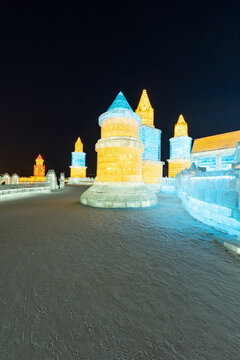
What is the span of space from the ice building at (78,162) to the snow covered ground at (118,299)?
3490 centimetres

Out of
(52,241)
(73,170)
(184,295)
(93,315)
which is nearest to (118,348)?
(93,315)

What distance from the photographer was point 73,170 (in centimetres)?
3872

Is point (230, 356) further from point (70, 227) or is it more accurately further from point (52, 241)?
point (70, 227)

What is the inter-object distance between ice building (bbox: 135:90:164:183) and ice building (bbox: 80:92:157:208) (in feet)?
Result: 38.4

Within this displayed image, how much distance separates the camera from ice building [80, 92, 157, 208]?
9.58m

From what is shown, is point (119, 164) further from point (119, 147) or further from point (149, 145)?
point (149, 145)

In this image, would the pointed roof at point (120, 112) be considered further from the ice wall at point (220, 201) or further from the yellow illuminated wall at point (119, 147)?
→ the ice wall at point (220, 201)

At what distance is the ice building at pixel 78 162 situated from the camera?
123 feet

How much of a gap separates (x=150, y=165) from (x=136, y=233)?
1810cm

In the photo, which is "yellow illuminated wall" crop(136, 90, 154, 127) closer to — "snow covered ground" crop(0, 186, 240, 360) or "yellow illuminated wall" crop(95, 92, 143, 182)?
"yellow illuminated wall" crop(95, 92, 143, 182)

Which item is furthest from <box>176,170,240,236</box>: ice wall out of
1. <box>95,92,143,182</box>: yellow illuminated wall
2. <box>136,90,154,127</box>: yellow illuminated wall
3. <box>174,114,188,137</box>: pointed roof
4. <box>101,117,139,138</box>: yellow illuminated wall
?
<box>174,114,188,137</box>: pointed roof

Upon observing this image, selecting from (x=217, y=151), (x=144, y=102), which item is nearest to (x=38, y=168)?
(x=144, y=102)

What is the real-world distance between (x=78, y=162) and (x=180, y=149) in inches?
937

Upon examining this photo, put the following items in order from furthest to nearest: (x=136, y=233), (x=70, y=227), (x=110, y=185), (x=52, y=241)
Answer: (x=110, y=185) < (x=70, y=227) < (x=136, y=233) < (x=52, y=241)
